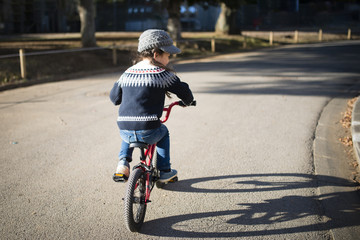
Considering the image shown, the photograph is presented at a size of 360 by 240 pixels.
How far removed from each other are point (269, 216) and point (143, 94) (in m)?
1.69

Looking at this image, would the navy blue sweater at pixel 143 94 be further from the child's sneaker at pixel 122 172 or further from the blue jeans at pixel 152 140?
the child's sneaker at pixel 122 172

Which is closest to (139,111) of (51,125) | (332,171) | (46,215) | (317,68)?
(46,215)

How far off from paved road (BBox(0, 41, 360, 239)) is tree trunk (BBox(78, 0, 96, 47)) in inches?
381

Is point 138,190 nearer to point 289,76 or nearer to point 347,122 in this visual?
point 347,122

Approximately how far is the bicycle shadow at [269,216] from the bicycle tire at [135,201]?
0.14 meters

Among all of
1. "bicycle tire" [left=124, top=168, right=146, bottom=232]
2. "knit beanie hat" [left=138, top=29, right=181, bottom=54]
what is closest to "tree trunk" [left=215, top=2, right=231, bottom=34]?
"knit beanie hat" [left=138, top=29, right=181, bottom=54]

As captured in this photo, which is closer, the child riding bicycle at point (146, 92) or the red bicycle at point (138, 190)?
the red bicycle at point (138, 190)

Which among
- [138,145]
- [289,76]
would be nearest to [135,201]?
[138,145]

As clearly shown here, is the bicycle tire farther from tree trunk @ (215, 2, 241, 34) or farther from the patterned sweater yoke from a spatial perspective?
tree trunk @ (215, 2, 241, 34)

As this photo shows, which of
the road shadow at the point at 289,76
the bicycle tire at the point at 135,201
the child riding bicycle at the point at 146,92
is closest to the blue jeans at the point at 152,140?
the child riding bicycle at the point at 146,92

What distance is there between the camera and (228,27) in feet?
107

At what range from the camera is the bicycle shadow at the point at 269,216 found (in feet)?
11.9

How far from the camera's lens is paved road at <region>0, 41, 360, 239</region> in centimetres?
375

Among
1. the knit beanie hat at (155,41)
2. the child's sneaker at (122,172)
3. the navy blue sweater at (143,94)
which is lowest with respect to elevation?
the child's sneaker at (122,172)
